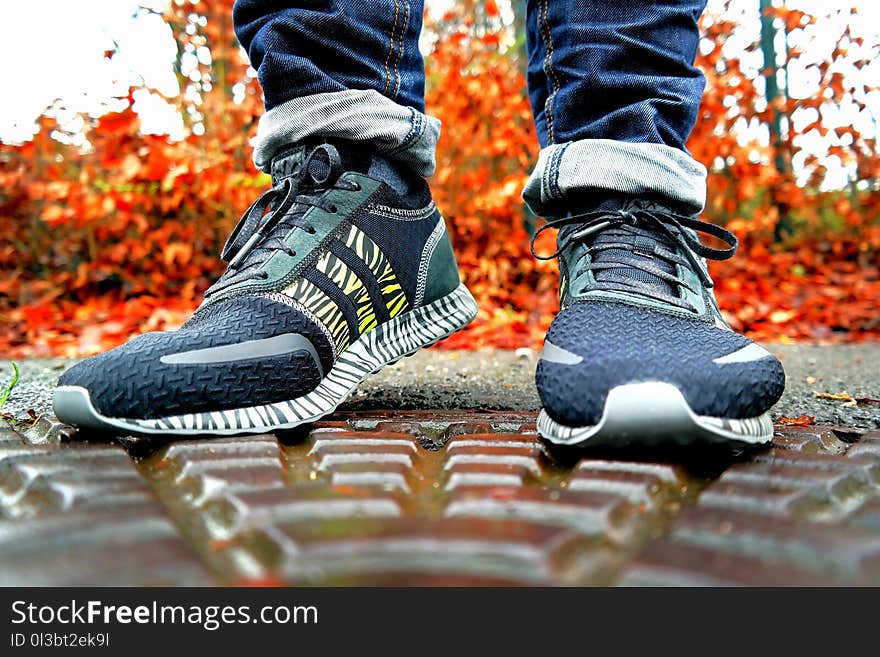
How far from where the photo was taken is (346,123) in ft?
3.42

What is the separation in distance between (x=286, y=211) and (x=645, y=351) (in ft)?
1.93

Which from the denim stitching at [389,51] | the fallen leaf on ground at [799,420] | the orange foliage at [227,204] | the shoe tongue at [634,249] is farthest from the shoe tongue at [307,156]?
the orange foliage at [227,204]

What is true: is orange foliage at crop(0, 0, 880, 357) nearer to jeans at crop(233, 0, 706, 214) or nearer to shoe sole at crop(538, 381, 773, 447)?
jeans at crop(233, 0, 706, 214)

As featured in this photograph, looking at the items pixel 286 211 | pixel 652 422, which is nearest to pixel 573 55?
pixel 286 211

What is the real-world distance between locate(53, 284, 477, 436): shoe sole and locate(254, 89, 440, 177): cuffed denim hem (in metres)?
0.30

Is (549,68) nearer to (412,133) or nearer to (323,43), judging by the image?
(412,133)

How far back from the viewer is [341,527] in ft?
1.80

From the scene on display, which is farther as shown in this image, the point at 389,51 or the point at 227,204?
the point at 227,204

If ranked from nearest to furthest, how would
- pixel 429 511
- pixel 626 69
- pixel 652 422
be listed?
pixel 429 511, pixel 652 422, pixel 626 69

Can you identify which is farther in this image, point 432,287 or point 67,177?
point 67,177

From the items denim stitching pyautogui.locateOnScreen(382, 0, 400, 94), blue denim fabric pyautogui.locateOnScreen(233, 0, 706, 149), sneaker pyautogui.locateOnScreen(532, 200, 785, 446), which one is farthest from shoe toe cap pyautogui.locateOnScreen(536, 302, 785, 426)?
denim stitching pyautogui.locateOnScreen(382, 0, 400, 94)
